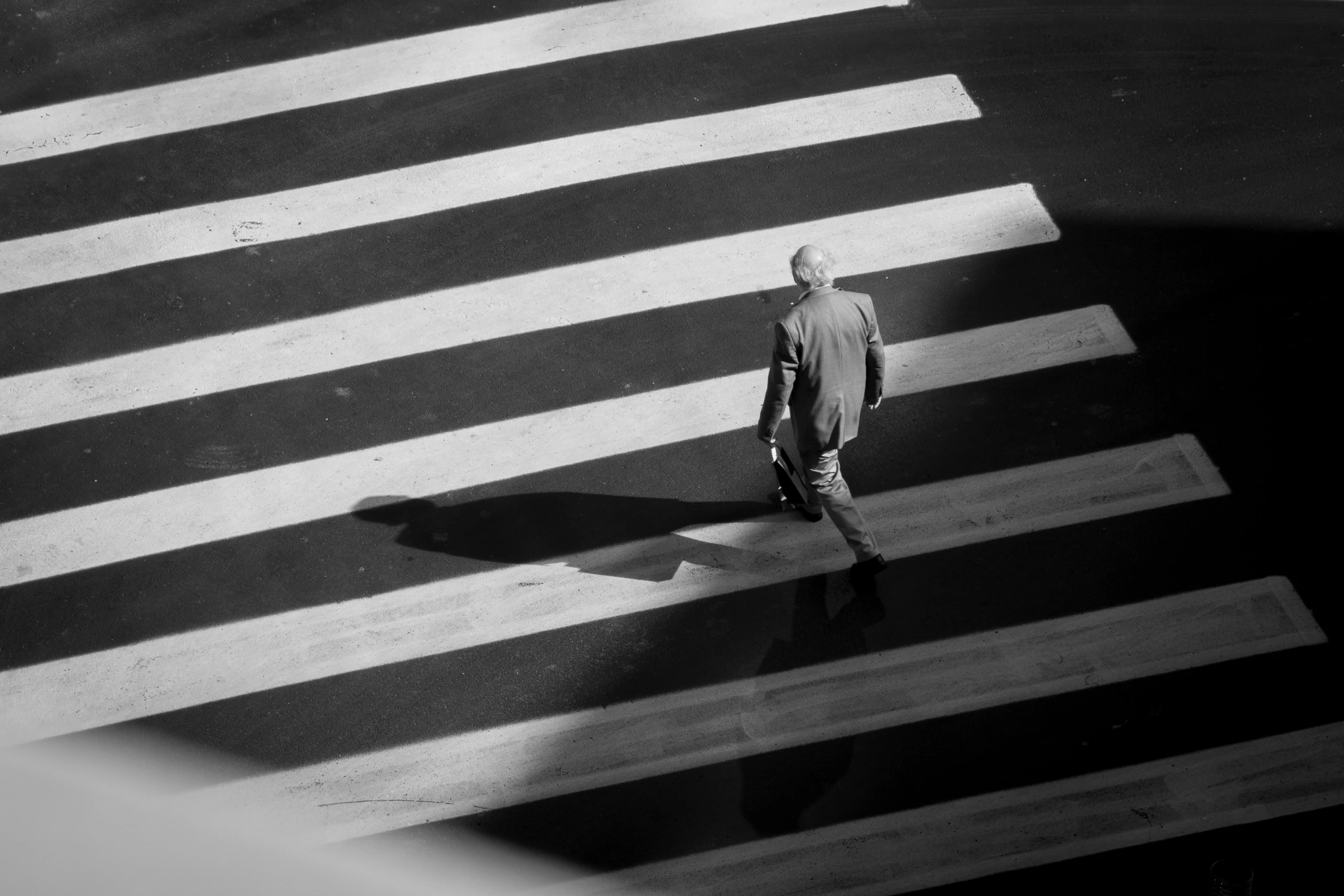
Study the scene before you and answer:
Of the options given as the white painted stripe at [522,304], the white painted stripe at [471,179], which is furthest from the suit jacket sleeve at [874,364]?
the white painted stripe at [471,179]

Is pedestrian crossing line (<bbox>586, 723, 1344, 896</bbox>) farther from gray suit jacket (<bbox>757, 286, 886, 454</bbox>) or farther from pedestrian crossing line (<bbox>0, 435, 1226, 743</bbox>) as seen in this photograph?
gray suit jacket (<bbox>757, 286, 886, 454</bbox>)

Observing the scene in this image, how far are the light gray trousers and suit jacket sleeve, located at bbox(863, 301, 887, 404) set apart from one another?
338 mm

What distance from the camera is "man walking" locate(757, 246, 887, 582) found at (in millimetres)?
5770

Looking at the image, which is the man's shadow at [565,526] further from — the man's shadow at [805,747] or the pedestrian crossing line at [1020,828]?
the pedestrian crossing line at [1020,828]

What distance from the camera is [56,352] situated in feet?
25.5

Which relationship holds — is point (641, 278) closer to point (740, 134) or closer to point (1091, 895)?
point (740, 134)

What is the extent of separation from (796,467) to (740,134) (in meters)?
2.99

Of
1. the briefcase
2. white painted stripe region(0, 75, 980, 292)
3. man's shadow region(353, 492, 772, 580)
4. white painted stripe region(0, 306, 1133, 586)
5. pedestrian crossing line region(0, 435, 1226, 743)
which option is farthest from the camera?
white painted stripe region(0, 75, 980, 292)

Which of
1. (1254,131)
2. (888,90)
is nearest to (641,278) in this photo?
(888,90)

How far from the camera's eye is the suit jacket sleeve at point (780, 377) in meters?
5.73

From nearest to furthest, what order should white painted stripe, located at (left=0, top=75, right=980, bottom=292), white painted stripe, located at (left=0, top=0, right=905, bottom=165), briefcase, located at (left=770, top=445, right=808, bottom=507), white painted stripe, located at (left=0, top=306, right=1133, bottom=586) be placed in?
1. briefcase, located at (left=770, top=445, right=808, bottom=507)
2. white painted stripe, located at (left=0, top=306, right=1133, bottom=586)
3. white painted stripe, located at (left=0, top=75, right=980, bottom=292)
4. white painted stripe, located at (left=0, top=0, right=905, bottom=165)

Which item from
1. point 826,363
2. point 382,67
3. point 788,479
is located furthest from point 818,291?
point 382,67

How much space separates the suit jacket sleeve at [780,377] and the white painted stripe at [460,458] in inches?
48.8

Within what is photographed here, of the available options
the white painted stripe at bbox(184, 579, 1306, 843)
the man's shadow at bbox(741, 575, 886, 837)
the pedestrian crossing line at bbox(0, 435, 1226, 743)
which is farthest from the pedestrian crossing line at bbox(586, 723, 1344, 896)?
the pedestrian crossing line at bbox(0, 435, 1226, 743)
